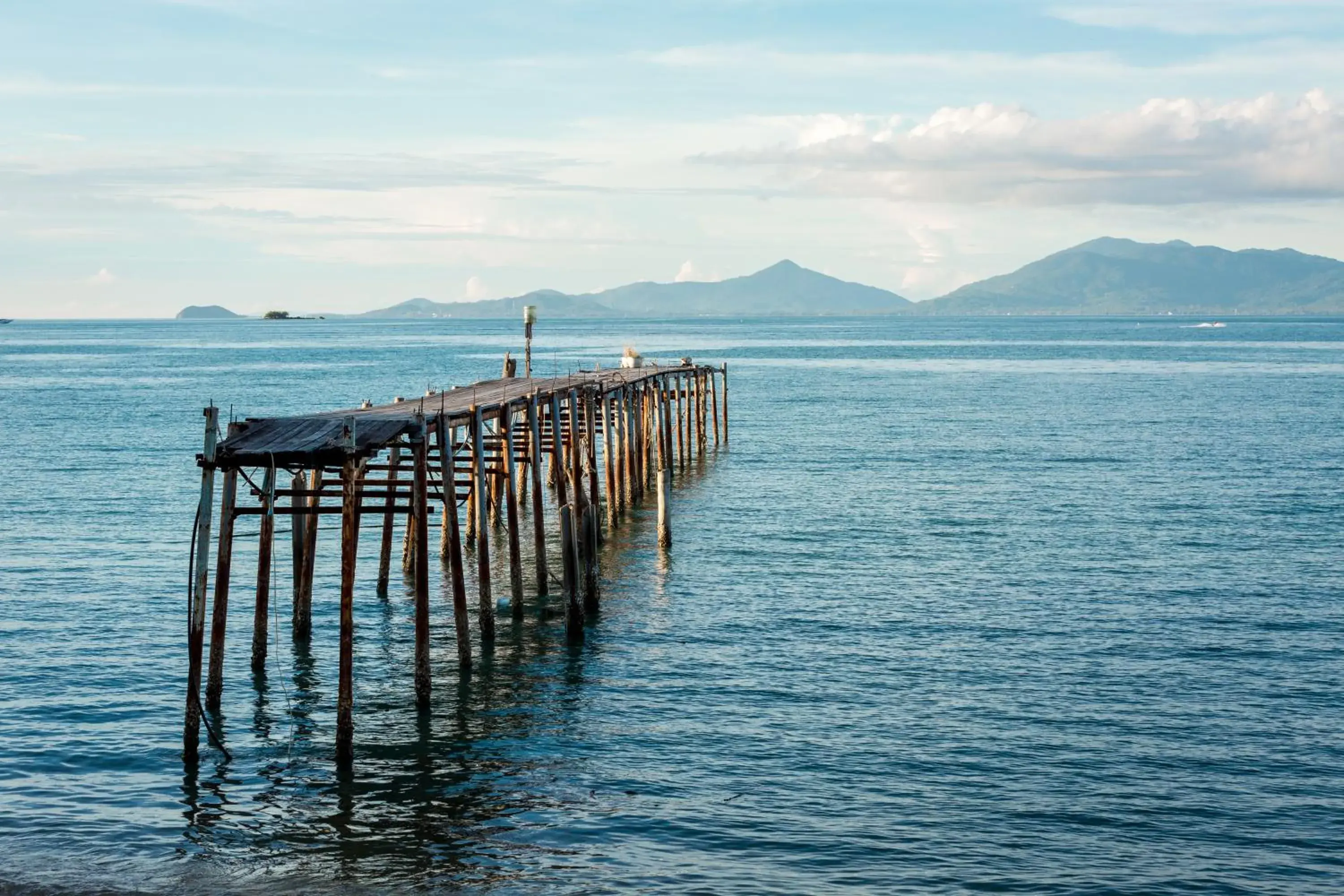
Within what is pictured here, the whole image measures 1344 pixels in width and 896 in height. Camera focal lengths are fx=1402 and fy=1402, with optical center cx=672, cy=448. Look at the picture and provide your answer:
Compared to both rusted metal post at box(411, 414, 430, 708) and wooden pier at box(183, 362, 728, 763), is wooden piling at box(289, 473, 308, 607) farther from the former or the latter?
rusted metal post at box(411, 414, 430, 708)

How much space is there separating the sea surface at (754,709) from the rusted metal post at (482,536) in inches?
37.2

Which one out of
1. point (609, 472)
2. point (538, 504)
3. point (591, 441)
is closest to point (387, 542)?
point (538, 504)

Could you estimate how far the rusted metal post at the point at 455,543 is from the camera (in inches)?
870

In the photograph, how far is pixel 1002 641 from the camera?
1009 inches

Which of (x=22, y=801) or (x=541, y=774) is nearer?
(x=22, y=801)

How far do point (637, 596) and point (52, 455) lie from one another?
33.1 meters

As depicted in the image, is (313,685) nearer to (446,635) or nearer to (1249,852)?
(446,635)

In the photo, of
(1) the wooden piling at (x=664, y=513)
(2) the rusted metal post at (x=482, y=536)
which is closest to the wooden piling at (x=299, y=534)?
(2) the rusted metal post at (x=482, y=536)

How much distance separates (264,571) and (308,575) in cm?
245

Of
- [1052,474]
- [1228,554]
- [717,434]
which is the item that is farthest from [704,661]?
[717,434]

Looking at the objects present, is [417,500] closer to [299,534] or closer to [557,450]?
[299,534]

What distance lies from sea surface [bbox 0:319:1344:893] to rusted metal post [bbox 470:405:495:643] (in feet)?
3.10

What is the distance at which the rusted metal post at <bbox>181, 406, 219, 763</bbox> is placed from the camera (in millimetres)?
18281

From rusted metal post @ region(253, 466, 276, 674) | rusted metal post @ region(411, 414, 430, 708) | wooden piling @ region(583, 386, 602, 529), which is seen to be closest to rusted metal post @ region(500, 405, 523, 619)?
wooden piling @ region(583, 386, 602, 529)
